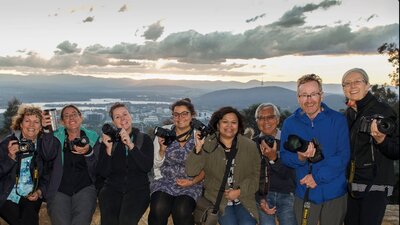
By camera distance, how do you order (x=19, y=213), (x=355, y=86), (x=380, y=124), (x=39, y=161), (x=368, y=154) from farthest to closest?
(x=39, y=161), (x=19, y=213), (x=355, y=86), (x=368, y=154), (x=380, y=124)

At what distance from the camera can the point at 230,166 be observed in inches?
197

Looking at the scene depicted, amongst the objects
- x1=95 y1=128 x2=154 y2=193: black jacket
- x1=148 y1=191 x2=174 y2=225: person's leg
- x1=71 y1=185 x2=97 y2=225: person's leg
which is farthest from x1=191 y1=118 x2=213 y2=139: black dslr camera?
x1=71 y1=185 x2=97 y2=225: person's leg

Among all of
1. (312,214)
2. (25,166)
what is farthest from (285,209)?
(25,166)

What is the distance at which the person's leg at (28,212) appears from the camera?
5079mm

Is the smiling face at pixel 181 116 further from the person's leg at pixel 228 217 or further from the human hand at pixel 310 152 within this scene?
the human hand at pixel 310 152

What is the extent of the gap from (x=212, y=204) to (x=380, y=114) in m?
2.01

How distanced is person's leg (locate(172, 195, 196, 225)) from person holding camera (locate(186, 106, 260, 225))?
0.23m

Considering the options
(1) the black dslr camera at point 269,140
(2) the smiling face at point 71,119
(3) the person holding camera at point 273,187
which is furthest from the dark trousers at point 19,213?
(1) the black dslr camera at point 269,140

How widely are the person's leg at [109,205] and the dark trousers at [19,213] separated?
791 mm

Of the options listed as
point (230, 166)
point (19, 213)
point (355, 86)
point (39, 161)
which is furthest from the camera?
point (39, 161)

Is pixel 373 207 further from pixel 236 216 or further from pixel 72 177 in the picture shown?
pixel 72 177

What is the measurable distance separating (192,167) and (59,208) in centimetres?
165

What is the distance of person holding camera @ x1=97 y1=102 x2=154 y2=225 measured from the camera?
16.8ft

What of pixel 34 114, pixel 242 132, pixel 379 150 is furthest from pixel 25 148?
pixel 379 150
